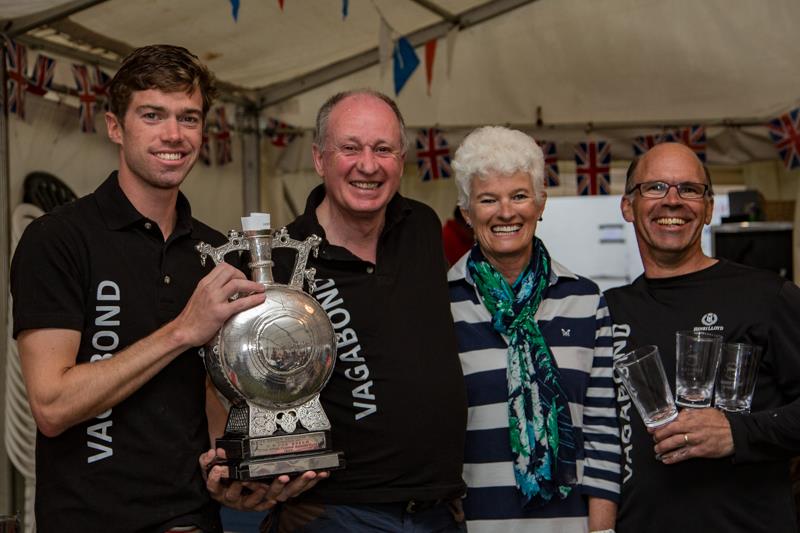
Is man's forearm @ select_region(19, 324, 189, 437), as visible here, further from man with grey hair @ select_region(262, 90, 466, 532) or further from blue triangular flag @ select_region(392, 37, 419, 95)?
blue triangular flag @ select_region(392, 37, 419, 95)

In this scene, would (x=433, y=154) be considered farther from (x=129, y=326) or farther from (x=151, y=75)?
(x=129, y=326)

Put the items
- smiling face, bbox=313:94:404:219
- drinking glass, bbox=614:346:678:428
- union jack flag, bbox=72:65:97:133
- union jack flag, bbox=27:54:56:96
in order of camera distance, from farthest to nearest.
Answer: union jack flag, bbox=72:65:97:133, union jack flag, bbox=27:54:56:96, smiling face, bbox=313:94:404:219, drinking glass, bbox=614:346:678:428

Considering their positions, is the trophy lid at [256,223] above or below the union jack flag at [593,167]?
below

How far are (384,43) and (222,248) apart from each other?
11.9 feet

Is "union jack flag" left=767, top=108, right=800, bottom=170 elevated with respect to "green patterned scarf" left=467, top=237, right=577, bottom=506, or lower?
elevated

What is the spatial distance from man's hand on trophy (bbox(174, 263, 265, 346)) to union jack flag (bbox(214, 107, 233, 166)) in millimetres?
4338

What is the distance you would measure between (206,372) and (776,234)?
5.12 m

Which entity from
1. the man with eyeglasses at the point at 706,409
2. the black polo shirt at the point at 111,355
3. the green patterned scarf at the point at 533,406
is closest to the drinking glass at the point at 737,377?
the man with eyeglasses at the point at 706,409

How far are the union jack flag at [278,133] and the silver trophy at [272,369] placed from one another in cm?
454

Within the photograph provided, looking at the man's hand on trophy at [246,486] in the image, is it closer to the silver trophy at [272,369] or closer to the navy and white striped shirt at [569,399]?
the silver trophy at [272,369]

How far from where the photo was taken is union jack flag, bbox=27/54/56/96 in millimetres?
4664

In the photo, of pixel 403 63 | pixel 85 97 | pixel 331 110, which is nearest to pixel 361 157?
pixel 331 110

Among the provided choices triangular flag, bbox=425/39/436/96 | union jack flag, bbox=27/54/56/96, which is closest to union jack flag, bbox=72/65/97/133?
union jack flag, bbox=27/54/56/96

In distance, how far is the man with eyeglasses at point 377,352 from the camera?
2.27m
